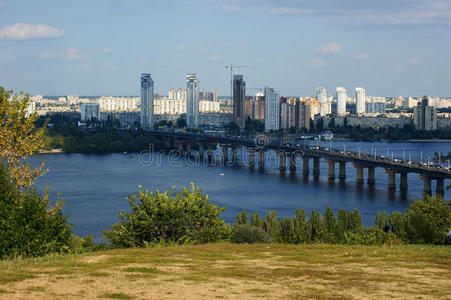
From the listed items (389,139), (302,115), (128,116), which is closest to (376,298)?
(389,139)

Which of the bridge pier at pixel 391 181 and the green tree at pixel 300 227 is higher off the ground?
the green tree at pixel 300 227

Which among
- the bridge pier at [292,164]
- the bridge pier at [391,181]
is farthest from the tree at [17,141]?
the bridge pier at [292,164]

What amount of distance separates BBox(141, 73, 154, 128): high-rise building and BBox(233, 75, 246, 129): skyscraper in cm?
1080

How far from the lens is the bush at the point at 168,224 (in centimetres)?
958

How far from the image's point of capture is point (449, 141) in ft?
237

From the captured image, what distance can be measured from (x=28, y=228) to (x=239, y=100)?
80.8 meters

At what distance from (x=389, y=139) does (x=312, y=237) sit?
192 feet

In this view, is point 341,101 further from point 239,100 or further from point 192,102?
point 239,100

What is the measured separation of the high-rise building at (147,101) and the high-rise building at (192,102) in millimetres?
4664

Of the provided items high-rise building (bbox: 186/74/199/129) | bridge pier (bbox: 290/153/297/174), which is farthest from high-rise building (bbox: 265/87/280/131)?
bridge pier (bbox: 290/153/297/174)

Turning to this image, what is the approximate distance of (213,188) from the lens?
2981 centimetres

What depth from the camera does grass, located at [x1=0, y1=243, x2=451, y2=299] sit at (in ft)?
19.0

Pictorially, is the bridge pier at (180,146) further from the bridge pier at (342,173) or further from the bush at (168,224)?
the bush at (168,224)

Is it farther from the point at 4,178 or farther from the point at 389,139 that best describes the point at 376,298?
the point at 389,139
